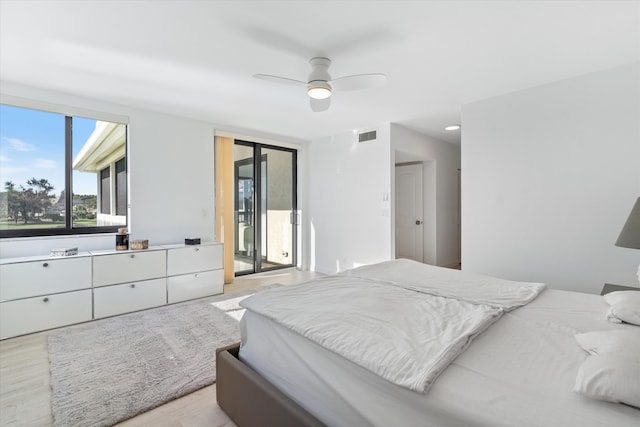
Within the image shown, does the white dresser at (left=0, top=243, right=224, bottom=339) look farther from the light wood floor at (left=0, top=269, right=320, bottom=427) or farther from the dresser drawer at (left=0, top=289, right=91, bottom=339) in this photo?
the light wood floor at (left=0, top=269, right=320, bottom=427)

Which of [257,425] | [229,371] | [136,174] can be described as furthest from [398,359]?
[136,174]

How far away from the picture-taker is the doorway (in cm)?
521

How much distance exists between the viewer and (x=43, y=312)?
2924 millimetres

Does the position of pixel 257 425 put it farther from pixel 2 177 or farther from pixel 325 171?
pixel 325 171

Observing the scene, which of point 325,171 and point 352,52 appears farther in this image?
point 325,171

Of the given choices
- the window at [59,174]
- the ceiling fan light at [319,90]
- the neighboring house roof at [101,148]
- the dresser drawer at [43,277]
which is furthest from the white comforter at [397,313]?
the neighboring house roof at [101,148]

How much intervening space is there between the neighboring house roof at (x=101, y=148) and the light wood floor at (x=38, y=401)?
2046 mm

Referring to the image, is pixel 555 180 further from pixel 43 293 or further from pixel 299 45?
pixel 43 293

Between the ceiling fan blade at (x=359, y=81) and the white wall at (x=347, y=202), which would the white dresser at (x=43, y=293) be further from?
the white wall at (x=347, y=202)

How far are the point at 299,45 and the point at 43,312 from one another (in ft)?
11.3

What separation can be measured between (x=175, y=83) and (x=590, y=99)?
13.3 feet

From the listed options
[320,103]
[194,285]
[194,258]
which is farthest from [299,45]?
[194,285]

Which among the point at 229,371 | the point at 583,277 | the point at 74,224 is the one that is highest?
the point at 74,224

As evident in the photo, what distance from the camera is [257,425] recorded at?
4.78ft
